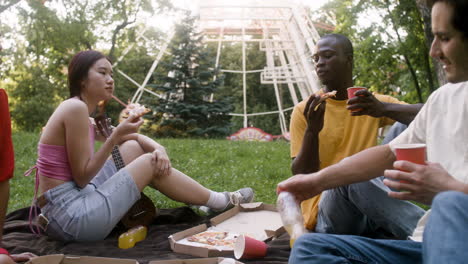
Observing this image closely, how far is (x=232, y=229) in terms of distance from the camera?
3.79 m

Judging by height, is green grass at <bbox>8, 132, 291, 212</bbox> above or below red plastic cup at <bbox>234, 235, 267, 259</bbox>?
below

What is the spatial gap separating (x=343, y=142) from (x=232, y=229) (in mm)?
1229

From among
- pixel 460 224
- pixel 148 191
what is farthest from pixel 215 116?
pixel 460 224

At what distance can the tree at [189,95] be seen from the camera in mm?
15578

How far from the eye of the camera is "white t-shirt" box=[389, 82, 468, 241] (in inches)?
71.5

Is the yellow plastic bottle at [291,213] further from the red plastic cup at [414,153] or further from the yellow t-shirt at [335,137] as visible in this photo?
the yellow t-shirt at [335,137]

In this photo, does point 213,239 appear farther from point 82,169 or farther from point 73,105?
point 73,105

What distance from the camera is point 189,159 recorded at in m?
7.93

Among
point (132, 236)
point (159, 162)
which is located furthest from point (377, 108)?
Result: point (132, 236)

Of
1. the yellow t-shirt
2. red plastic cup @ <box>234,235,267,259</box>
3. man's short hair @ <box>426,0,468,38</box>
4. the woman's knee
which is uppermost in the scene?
man's short hair @ <box>426,0,468,38</box>

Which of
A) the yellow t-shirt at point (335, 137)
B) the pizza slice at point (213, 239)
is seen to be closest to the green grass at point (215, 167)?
the pizza slice at point (213, 239)

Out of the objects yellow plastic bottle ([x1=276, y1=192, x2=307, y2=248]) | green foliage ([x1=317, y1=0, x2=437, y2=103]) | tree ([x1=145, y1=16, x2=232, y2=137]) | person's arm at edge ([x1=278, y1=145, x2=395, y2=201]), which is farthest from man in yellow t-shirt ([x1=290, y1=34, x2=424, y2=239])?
green foliage ([x1=317, y1=0, x2=437, y2=103])

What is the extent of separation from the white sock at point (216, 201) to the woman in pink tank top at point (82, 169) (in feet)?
2.47

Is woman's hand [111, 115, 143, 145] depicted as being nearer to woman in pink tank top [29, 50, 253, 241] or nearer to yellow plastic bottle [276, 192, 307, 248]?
woman in pink tank top [29, 50, 253, 241]
